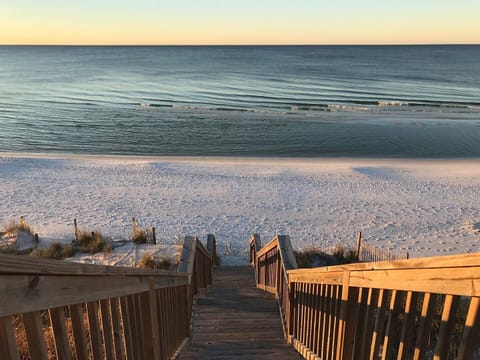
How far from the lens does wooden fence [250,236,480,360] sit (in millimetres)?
1697

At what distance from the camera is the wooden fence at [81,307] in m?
1.40

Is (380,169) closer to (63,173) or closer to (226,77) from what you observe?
(63,173)

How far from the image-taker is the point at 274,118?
37156 millimetres

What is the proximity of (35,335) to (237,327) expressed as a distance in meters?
4.67

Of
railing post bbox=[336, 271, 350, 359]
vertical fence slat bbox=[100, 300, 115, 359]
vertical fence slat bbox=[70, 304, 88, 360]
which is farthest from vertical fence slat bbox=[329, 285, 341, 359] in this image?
vertical fence slat bbox=[70, 304, 88, 360]

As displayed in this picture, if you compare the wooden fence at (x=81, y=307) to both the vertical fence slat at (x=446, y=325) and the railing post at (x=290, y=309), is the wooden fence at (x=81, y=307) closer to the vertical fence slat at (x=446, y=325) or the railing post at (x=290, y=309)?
the vertical fence slat at (x=446, y=325)

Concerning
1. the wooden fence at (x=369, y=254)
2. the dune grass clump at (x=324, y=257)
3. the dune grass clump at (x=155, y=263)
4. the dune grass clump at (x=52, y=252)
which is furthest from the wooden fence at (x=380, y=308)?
the dune grass clump at (x=52, y=252)

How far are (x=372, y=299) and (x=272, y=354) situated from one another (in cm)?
270

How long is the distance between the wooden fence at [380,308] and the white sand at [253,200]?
8535mm

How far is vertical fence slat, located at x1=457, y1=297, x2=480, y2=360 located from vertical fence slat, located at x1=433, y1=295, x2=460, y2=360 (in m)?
0.11

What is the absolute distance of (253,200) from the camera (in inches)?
701

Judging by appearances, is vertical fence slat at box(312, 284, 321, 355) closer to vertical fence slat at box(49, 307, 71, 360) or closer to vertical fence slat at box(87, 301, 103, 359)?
vertical fence slat at box(87, 301, 103, 359)

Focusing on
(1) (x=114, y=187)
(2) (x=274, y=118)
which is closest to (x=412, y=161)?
(2) (x=274, y=118)

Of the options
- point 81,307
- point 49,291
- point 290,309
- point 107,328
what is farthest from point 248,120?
point 49,291
